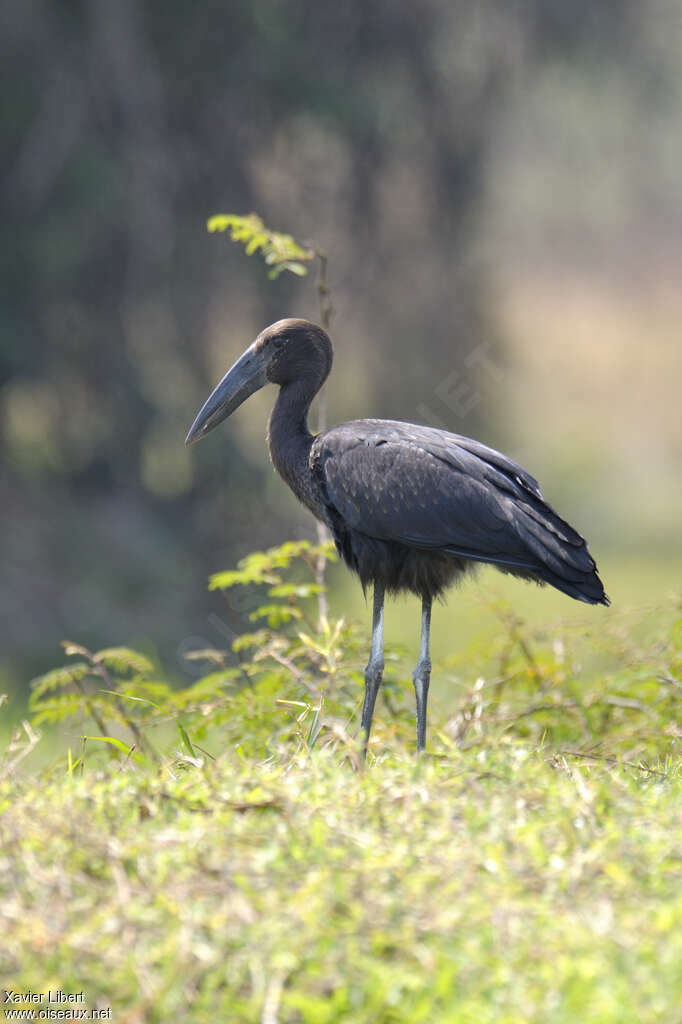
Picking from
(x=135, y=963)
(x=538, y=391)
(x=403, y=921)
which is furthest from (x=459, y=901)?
(x=538, y=391)

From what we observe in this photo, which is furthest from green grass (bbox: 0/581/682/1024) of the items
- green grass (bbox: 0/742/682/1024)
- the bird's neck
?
the bird's neck

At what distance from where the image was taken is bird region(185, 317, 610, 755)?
455cm

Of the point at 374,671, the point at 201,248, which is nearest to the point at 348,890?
the point at 374,671

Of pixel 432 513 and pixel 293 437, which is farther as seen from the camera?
pixel 293 437

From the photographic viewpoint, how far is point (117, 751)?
480cm

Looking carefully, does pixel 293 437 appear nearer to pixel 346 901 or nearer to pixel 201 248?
pixel 346 901

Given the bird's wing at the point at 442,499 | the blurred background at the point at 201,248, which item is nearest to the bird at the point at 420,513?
the bird's wing at the point at 442,499

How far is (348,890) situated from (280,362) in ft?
9.40

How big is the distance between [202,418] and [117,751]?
1393 millimetres

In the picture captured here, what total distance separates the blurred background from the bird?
17.1ft

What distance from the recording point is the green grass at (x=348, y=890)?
2.59 metres

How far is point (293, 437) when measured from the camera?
513cm

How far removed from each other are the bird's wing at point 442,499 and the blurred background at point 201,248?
5.40 meters

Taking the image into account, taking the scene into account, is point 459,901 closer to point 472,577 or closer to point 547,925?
point 547,925
